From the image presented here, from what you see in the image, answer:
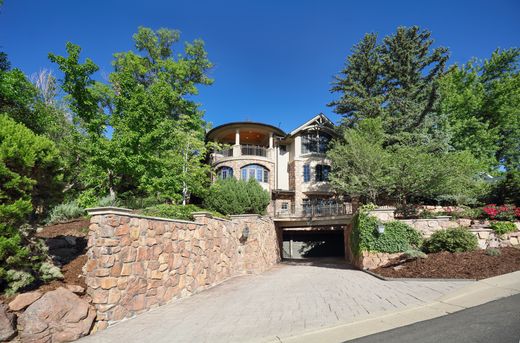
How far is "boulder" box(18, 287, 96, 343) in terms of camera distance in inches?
157

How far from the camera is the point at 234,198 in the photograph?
1773 centimetres

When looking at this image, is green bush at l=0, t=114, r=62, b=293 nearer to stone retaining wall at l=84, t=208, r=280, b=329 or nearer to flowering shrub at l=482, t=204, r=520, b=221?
stone retaining wall at l=84, t=208, r=280, b=329

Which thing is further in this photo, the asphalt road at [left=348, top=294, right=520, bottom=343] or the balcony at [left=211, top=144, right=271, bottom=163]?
the balcony at [left=211, top=144, right=271, bottom=163]

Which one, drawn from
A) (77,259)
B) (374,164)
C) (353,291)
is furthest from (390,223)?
(77,259)

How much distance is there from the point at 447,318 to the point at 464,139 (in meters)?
21.3

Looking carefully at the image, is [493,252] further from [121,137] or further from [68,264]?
[121,137]

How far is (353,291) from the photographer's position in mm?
7465

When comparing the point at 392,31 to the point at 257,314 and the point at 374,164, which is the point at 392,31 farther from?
the point at 257,314

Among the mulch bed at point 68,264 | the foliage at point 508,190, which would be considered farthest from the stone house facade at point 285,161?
the mulch bed at point 68,264

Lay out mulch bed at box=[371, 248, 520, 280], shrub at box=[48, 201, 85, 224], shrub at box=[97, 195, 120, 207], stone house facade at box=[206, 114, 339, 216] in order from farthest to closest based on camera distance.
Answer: stone house facade at box=[206, 114, 339, 216] < shrub at box=[97, 195, 120, 207] < shrub at box=[48, 201, 85, 224] < mulch bed at box=[371, 248, 520, 280]

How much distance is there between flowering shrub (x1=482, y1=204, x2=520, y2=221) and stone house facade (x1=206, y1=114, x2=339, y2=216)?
1329 centimetres

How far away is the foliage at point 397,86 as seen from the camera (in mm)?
21594

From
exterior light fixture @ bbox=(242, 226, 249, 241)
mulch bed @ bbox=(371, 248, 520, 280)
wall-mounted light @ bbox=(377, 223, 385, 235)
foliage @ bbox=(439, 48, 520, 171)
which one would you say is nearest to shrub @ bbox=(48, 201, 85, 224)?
exterior light fixture @ bbox=(242, 226, 249, 241)

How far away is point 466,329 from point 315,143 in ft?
76.5
